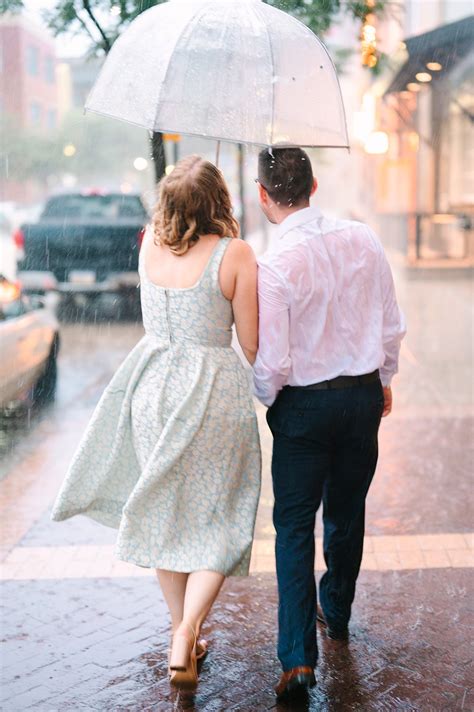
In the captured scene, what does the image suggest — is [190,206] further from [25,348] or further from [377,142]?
[377,142]

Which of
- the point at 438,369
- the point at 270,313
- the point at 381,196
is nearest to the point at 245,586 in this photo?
the point at 270,313

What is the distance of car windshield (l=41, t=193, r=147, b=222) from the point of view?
52.7 feet

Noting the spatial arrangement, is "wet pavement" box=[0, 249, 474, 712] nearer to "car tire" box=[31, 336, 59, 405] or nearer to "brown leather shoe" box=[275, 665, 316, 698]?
"brown leather shoe" box=[275, 665, 316, 698]

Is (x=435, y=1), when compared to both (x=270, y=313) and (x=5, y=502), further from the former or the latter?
(x=270, y=313)

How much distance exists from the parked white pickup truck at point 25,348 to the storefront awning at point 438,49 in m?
7.96

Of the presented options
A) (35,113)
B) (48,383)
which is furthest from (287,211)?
(35,113)

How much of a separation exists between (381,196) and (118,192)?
23528 mm

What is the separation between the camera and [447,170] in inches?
906

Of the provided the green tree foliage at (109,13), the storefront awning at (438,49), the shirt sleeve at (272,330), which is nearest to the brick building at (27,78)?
the storefront awning at (438,49)

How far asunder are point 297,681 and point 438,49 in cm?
1418

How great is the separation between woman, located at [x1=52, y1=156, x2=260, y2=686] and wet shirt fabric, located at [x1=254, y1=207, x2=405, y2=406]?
0.34ft

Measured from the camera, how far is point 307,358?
11.8ft

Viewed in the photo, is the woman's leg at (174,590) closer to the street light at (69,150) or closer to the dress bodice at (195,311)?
the dress bodice at (195,311)

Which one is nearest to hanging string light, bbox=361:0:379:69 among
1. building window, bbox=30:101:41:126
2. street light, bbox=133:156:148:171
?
street light, bbox=133:156:148:171
